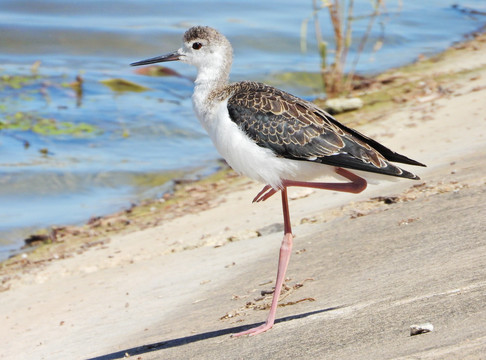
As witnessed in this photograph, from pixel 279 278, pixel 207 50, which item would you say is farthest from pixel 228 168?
pixel 279 278

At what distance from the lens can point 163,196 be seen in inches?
399

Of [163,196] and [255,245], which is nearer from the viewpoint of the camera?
[255,245]

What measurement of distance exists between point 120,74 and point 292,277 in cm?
1018

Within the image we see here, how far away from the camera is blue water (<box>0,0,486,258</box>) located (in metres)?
10.5

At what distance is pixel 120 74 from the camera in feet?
49.5

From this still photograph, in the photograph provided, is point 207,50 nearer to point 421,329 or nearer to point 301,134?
point 301,134

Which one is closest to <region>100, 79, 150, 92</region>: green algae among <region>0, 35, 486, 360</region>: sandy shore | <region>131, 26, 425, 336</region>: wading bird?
<region>0, 35, 486, 360</region>: sandy shore

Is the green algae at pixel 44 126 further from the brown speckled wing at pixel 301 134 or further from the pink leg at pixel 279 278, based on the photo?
the pink leg at pixel 279 278

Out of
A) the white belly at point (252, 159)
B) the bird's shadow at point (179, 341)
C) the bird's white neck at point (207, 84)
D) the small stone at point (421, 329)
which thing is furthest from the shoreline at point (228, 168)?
the small stone at point (421, 329)

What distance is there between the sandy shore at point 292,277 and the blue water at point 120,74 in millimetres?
1826

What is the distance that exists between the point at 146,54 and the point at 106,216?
24.4ft

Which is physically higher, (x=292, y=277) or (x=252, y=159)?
(x=252, y=159)

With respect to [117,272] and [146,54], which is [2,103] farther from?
[117,272]

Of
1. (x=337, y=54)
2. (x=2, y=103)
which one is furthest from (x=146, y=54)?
(x=337, y=54)
